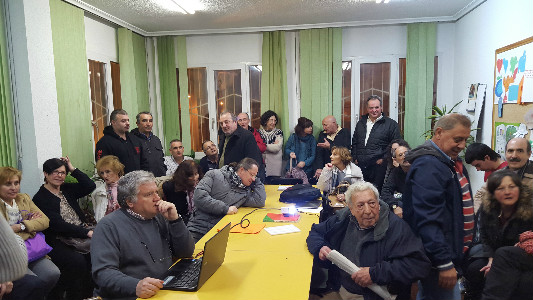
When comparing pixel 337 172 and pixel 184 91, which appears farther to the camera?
pixel 184 91

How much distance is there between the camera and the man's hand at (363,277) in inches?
92.4

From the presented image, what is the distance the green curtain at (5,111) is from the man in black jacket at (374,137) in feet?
14.5

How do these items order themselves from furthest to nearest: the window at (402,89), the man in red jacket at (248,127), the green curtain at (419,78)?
1. the window at (402,89)
2. the green curtain at (419,78)
3. the man in red jacket at (248,127)

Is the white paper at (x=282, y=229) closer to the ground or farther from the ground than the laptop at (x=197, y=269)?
closer to the ground

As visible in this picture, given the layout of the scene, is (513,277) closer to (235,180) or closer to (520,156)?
(520,156)

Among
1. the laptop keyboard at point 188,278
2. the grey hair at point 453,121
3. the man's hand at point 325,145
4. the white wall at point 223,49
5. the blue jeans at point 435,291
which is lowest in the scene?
the blue jeans at point 435,291

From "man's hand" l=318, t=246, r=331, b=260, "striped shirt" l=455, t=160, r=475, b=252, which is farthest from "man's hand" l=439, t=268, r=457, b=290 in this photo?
"man's hand" l=318, t=246, r=331, b=260

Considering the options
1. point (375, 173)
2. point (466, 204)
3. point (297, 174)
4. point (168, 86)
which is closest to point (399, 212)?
point (466, 204)

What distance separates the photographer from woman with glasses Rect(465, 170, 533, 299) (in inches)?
114

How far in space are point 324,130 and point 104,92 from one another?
351 centimetres

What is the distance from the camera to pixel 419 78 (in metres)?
6.27

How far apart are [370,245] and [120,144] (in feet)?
10.9

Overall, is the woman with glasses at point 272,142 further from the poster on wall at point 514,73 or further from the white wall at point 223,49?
the poster on wall at point 514,73

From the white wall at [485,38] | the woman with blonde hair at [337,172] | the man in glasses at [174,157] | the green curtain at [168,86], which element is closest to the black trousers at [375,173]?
the woman with blonde hair at [337,172]
